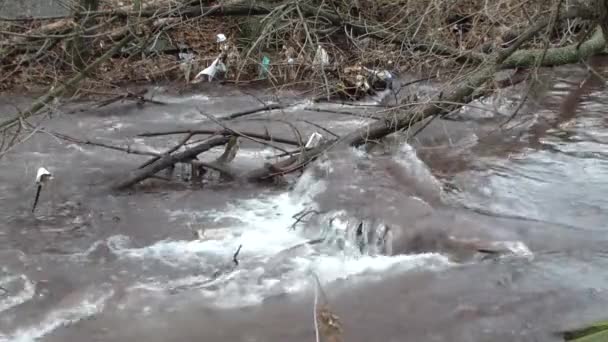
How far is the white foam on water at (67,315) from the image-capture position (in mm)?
4824

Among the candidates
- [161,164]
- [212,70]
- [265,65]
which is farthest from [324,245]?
[212,70]

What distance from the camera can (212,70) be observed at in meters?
11.2

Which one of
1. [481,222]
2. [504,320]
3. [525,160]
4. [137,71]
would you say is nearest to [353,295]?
[504,320]

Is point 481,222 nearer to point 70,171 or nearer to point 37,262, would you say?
point 37,262

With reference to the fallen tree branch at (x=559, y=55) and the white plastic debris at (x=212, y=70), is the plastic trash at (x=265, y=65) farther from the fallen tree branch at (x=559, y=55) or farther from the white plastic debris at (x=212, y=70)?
the fallen tree branch at (x=559, y=55)

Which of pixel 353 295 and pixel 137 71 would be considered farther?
pixel 137 71

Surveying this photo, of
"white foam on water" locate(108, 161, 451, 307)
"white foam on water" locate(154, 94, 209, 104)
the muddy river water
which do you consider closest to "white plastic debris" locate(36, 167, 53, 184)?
the muddy river water

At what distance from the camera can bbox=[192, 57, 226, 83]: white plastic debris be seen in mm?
11062

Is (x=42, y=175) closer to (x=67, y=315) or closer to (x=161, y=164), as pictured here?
(x=161, y=164)

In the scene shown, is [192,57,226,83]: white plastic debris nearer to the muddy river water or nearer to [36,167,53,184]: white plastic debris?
the muddy river water

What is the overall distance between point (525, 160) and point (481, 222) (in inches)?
78.6

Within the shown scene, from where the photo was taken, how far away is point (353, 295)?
5348mm

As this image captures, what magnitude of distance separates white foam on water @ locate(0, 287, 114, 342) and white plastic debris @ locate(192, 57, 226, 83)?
5920mm

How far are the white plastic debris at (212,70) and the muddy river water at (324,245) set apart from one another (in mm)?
2165
